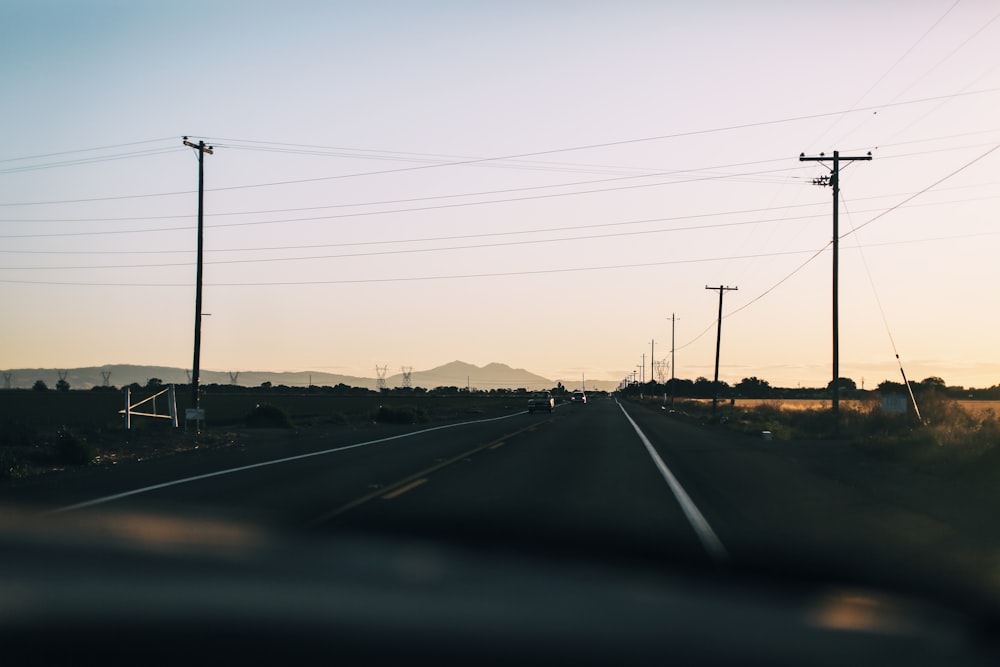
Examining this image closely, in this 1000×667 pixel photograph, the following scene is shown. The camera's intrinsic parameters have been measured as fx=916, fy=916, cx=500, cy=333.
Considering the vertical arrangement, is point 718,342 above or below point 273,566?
above

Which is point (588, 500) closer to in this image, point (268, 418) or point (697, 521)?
point (697, 521)

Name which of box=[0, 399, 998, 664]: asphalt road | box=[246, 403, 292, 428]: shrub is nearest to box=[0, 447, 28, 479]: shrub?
box=[0, 399, 998, 664]: asphalt road

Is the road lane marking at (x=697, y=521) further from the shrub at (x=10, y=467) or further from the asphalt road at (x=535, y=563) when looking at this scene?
the shrub at (x=10, y=467)

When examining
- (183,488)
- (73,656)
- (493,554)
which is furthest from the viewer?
(183,488)

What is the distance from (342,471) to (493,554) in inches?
388

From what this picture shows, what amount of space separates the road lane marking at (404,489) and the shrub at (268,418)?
28.8 meters

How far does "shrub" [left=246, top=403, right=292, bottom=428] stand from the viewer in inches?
1772

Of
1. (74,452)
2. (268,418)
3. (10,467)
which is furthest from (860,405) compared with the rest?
(10,467)

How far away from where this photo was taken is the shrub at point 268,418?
45.0m

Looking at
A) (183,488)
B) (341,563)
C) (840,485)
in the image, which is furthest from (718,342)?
(341,563)

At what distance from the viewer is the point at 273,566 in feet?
28.8

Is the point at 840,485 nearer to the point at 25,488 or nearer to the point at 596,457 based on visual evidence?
the point at 596,457

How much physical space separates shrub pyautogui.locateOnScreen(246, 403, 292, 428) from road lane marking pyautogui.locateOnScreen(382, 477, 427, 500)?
28.8 m

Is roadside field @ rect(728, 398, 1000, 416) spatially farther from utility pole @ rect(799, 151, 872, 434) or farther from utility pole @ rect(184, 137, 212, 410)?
utility pole @ rect(184, 137, 212, 410)
